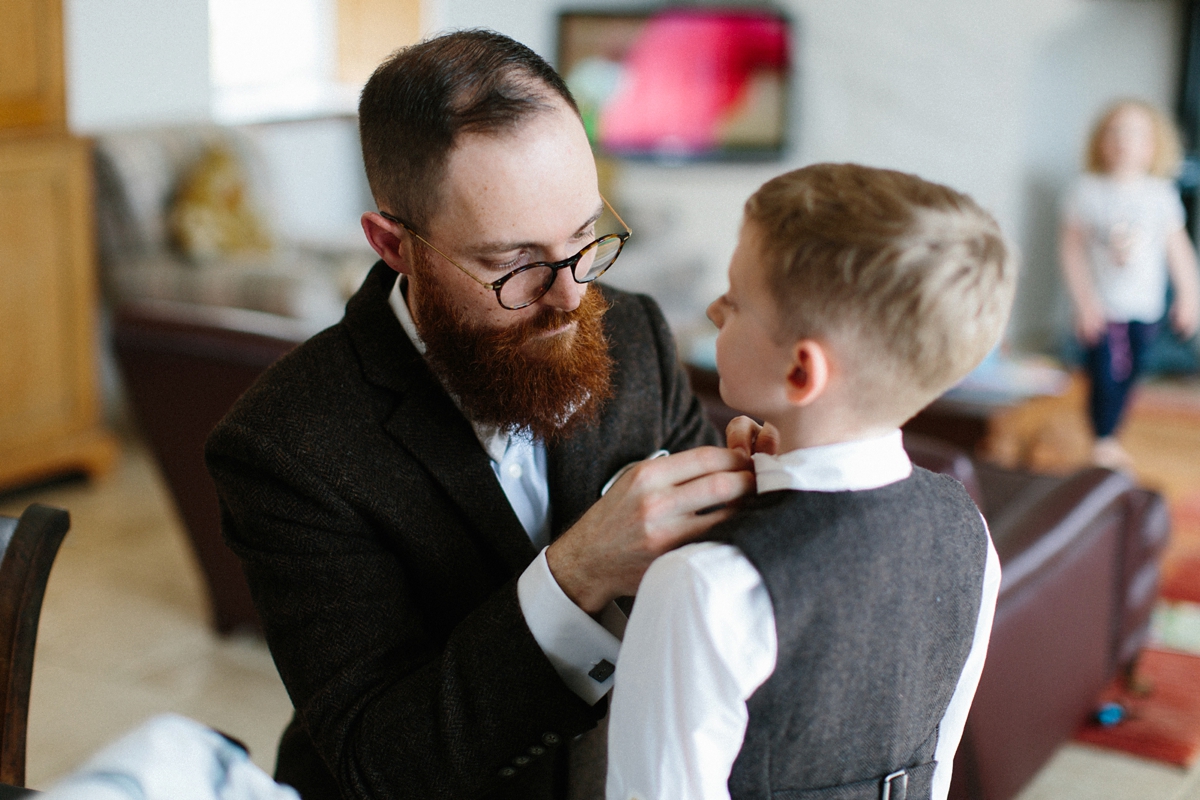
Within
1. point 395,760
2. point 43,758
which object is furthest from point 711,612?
point 43,758

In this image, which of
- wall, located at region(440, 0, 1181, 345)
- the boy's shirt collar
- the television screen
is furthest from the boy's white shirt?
the television screen

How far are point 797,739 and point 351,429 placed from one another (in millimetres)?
536

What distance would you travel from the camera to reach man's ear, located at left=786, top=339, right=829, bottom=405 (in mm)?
888

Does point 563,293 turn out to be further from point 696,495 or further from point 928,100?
point 928,100

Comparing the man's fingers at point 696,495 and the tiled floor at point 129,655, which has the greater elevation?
the man's fingers at point 696,495

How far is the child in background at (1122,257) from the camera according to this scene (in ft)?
14.6

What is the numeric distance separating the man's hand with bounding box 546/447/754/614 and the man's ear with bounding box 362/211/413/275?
384 millimetres

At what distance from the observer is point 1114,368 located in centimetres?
443

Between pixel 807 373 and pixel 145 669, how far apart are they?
8.18 feet

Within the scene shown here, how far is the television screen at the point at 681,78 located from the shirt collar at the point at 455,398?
5842 mm

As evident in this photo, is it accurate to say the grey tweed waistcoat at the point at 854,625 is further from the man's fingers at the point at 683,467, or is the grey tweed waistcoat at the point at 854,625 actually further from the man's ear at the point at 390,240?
the man's ear at the point at 390,240

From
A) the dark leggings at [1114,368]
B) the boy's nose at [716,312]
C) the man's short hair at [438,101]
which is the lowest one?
the dark leggings at [1114,368]

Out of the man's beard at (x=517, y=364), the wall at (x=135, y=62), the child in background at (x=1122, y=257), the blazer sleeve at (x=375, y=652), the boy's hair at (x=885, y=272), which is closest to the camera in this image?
the boy's hair at (x=885, y=272)

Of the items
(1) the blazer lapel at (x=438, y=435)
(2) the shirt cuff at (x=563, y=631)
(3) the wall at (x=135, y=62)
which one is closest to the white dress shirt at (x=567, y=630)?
(2) the shirt cuff at (x=563, y=631)
